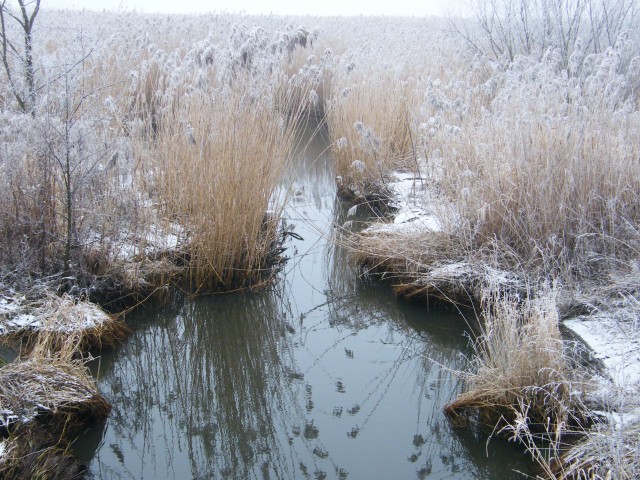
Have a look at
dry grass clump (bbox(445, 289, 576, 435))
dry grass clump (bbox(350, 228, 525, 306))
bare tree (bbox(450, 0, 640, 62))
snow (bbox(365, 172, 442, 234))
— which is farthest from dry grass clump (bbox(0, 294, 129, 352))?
bare tree (bbox(450, 0, 640, 62))

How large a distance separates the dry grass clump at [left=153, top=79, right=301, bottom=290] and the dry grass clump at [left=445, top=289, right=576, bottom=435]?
1947mm

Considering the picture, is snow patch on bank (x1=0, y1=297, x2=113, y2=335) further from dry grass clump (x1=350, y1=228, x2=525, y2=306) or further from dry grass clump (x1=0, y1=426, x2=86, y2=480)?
dry grass clump (x1=350, y1=228, x2=525, y2=306)

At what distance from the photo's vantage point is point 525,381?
2.97 metres

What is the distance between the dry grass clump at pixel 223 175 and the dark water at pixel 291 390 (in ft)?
0.92

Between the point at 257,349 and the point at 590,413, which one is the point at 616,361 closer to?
the point at 590,413

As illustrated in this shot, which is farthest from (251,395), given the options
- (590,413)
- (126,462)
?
(590,413)

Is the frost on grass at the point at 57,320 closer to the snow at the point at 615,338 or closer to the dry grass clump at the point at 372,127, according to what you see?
the snow at the point at 615,338

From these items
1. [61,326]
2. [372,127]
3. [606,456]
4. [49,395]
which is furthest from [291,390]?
[372,127]

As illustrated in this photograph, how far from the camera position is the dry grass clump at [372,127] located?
6391 millimetres

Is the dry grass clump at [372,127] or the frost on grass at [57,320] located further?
the dry grass clump at [372,127]

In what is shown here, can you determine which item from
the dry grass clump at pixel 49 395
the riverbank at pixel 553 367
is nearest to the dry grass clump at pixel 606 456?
the riverbank at pixel 553 367

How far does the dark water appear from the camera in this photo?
9.33ft

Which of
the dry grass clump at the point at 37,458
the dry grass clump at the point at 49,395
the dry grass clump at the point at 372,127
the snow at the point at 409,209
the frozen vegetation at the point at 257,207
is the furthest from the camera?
the dry grass clump at the point at 372,127

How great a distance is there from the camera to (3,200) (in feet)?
12.7
